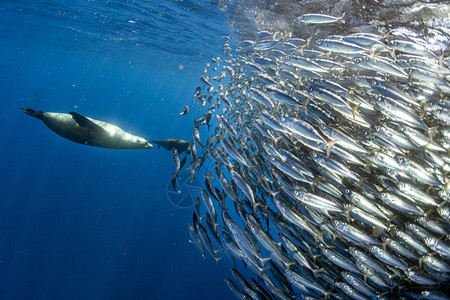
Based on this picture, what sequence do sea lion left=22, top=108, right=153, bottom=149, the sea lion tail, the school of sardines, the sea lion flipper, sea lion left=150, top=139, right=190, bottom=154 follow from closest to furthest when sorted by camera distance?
the school of sardines, the sea lion flipper, the sea lion tail, sea lion left=22, top=108, right=153, bottom=149, sea lion left=150, top=139, right=190, bottom=154

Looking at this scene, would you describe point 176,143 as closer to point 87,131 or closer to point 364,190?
point 87,131

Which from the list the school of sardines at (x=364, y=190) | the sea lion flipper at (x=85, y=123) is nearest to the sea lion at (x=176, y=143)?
the sea lion flipper at (x=85, y=123)

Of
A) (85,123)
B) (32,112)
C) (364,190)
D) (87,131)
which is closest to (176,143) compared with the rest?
(87,131)

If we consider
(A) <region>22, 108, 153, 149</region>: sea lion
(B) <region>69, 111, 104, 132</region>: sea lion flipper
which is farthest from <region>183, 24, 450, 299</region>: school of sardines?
(A) <region>22, 108, 153, 149</region>: sea lion

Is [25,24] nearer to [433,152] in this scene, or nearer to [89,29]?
[89,29]

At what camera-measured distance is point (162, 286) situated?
14297 millimetres

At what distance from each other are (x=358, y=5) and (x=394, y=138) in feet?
19.3

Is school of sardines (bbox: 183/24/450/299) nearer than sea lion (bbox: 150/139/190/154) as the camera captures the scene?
Yes

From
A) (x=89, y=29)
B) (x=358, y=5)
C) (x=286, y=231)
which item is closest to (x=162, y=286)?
(x=286, y=231)

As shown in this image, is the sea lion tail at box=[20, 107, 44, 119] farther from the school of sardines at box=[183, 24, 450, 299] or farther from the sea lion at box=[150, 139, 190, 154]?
the school of sardines at box=[183, 24, 450, 299]

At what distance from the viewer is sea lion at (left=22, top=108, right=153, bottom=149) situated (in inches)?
282

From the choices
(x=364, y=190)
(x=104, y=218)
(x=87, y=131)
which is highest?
(x=364, y=190)

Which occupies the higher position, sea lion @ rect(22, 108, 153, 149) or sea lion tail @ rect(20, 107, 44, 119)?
sea lion tail @ rect(20, 107, 44, 119)

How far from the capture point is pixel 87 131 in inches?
295
